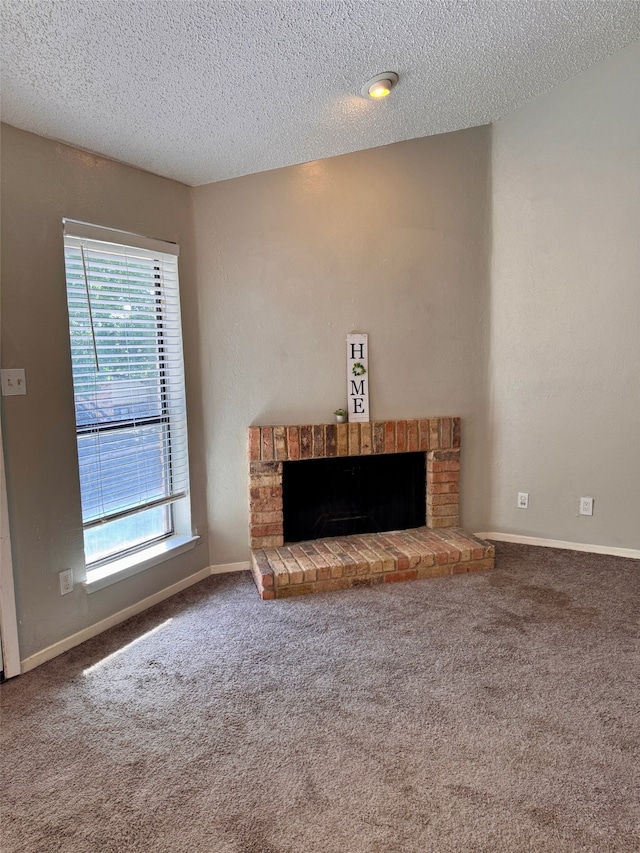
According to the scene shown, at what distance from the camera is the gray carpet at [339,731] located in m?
1.43

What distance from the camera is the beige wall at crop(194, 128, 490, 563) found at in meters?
3.12

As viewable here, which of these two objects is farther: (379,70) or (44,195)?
(44,195)

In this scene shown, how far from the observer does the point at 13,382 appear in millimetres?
2174

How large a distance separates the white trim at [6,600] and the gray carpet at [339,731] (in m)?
0.09

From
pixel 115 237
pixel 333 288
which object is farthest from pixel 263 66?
pixel 333 288

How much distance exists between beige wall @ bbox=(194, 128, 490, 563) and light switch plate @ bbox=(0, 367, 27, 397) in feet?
3.57

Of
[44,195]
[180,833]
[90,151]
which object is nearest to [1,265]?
[44,195]

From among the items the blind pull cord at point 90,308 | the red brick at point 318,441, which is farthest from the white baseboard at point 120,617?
the blind pull cord at point 90,308

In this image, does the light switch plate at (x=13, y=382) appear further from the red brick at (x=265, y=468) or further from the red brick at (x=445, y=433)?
the red brick at (x=445, y=433)

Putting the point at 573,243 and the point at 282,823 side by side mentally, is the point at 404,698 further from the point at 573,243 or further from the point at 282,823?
→ the point at 573,243

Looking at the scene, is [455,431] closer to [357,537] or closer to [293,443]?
[357,537]

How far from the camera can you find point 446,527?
11.7 feet

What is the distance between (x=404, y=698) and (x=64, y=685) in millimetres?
1393

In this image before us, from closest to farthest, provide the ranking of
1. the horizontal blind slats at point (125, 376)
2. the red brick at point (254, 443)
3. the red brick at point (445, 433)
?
the horizontal blind slats at point (125, 376) < the red brick at point (254, 443) < the red brick at point (445, 433)
